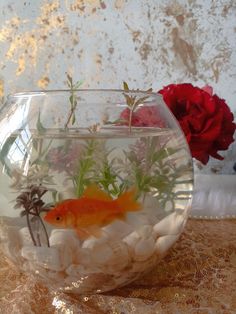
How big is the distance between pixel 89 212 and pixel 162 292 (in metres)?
0.14

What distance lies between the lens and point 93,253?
419 millimetres

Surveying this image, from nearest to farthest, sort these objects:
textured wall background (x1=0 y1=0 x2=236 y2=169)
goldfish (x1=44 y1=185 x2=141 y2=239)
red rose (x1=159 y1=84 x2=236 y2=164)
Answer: goldfish (x1=44 y1=185 x2=141 y2=239)
red rose (x1=159 y1=84 x2=236 y2=164)
textured wall background (x1=0 y1=0 x2=236 y2=169)

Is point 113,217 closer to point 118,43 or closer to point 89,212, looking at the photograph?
point 89,212

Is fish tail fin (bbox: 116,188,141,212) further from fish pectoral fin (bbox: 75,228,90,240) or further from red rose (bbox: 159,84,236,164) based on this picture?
red rose (bbox: 159,84,236,164)

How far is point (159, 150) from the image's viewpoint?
1.45 feet

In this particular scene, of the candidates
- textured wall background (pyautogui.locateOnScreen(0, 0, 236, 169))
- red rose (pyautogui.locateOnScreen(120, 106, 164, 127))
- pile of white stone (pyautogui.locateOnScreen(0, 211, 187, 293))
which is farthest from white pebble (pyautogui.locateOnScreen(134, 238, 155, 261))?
textured wall background (pyautogui.locateOnScreen(0, 0, 236, 169))

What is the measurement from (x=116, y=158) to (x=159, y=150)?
47mm

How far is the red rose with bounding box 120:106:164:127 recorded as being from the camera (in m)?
0.46

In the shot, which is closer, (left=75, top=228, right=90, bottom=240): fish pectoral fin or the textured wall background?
(left=75, top=228, right=90, bottom=240): fish pectoral fin

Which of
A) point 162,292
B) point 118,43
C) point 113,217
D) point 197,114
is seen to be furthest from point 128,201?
point 118,43

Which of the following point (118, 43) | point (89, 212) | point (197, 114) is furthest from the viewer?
point (118, 43)

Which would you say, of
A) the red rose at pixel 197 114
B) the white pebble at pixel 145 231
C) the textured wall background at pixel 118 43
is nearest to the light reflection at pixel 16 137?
the white pebble at pixel 145 231

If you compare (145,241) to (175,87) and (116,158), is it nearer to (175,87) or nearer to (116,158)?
(116,158)

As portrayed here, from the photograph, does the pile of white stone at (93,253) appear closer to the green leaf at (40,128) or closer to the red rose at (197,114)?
the green leaf at (40,128)
